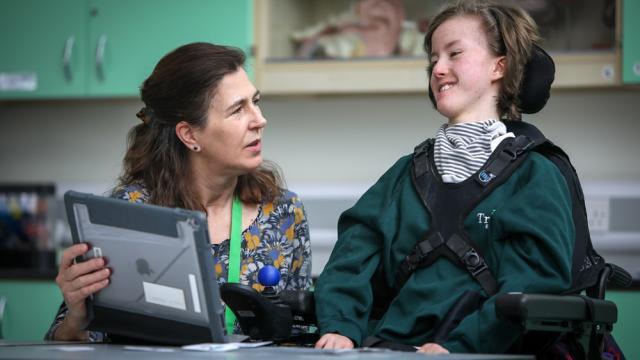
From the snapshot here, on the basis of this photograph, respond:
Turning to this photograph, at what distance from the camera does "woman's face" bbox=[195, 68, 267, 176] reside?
2.23 m

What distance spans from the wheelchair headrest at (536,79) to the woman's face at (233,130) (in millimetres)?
601

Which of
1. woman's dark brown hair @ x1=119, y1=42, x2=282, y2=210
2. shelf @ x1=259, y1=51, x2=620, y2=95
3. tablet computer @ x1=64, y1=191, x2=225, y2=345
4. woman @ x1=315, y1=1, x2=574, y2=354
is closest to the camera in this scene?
tablet computer @ x1=64, y1=191, x2=225, y2=345

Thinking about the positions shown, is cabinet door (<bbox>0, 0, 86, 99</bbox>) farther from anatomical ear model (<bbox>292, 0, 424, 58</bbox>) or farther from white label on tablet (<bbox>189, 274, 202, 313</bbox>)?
white label on tablet (<bbox>189, 274, 202, 313</bbox>)

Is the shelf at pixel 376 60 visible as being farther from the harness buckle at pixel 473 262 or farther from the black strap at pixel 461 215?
the harness buckle at pixel 473 262

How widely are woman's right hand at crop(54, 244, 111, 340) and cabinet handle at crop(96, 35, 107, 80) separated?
1.85 m

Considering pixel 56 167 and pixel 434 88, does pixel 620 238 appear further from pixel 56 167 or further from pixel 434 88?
pixel 56 167

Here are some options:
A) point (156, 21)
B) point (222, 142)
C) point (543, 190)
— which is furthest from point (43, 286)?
point (543, 190)

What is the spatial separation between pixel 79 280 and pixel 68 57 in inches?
78.3

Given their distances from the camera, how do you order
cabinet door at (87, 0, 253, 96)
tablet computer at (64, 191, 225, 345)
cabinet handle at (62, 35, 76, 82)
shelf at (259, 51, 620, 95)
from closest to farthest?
1. tablet computer at (64, 191, 225, 345)
2. shelf at (259, 51, 620, 95)
3. cabinet door at (87, 0, 253, 96)
4. cabinet handle at (62, 35, 76, 82)

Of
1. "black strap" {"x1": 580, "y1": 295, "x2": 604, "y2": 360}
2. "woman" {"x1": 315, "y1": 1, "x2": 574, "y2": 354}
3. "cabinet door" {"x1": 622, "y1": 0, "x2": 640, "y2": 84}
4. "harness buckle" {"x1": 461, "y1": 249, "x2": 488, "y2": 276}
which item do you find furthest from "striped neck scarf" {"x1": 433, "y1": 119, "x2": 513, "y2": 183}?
"cabinet door" {"x1": 622, "y1": 0, "x2": 640, "y2": 84}

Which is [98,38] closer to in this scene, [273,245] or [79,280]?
[273,245]

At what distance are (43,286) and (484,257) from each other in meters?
2.16

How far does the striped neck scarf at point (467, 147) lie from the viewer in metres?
1.83

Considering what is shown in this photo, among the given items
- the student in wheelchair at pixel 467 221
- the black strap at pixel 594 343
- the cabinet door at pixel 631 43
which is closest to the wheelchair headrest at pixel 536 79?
the student in wheelchair at pixel 467 221
